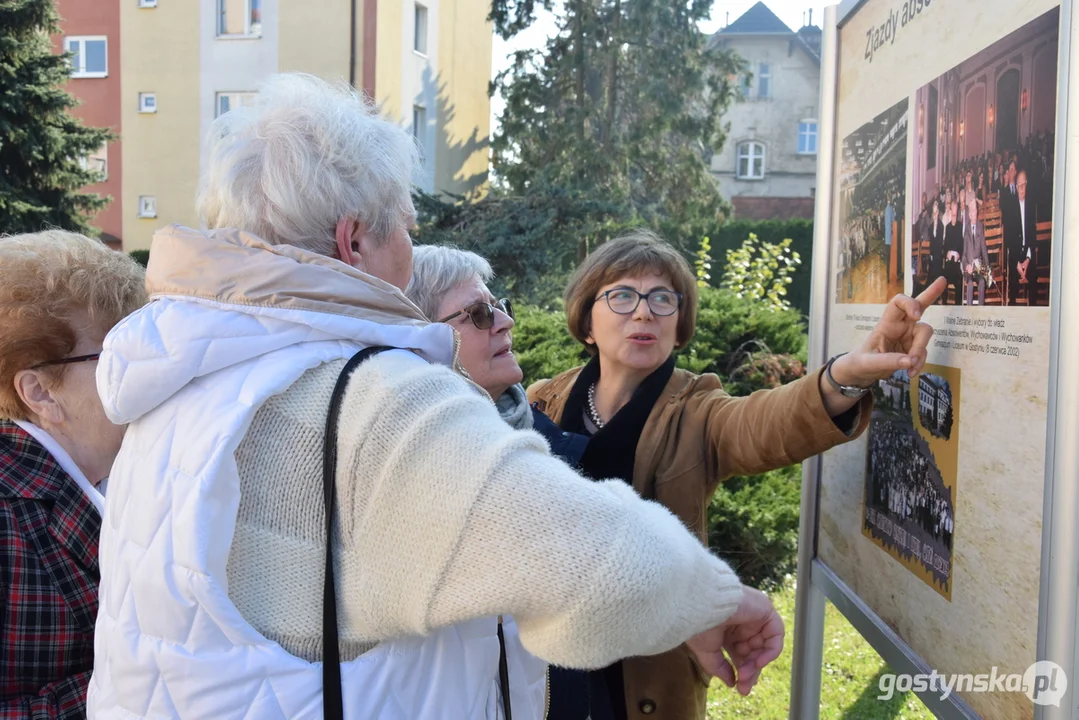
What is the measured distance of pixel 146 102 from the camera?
21.8 meters

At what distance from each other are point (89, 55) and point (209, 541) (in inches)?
995

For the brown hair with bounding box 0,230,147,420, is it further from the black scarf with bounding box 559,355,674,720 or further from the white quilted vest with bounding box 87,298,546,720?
the black scarf with bounding box 559,355,674,720

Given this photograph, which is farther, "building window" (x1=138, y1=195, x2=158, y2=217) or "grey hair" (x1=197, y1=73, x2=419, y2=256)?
"building window" (x1=138, y1=195, x2=158, y2=217)

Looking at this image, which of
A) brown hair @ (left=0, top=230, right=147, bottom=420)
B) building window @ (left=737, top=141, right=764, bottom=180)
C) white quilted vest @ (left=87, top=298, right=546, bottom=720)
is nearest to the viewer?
white quilted vest @ (left=87, top=298, right=546, bottom=720)

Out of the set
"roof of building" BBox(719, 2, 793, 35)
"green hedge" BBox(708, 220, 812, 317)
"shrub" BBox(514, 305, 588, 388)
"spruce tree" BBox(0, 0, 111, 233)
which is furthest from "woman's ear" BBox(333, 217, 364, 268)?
"roof of building" BBox(719, 2, 793, 35)

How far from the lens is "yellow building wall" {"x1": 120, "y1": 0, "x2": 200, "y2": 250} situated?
21.3 metres

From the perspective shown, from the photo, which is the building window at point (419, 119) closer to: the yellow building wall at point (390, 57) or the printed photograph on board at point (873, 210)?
the yellow building wall at point (390, 57)

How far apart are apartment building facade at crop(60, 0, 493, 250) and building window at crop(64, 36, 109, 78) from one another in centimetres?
55

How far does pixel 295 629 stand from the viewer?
1246mm

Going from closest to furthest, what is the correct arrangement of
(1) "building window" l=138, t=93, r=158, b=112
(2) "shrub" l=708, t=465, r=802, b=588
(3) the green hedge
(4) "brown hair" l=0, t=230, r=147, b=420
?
(4) "brown hair" l=0, t=230, r=147, b=420 → (2) "shrub" l=708, t=465, r=802, b=588 → (1) "building window" l=138, t=93, r=158, b=112 → (3) the green hedge

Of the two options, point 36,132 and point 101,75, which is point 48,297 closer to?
point 36,132

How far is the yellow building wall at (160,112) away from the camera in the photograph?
2131 cm

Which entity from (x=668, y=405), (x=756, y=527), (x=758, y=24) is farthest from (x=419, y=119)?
(x=758, y=24)

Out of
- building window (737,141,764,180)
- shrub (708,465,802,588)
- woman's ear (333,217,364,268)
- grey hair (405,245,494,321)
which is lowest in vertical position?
shrub (708,465,802,588)
